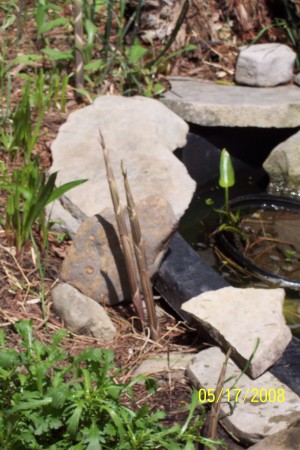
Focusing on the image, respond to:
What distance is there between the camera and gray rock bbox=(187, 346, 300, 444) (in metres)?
2.58

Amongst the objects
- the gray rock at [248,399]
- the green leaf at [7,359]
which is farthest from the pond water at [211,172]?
the green leaf at [7,359]

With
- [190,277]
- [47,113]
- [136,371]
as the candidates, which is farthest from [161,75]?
[136,371]

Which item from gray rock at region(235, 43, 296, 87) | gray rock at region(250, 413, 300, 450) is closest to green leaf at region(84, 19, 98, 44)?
gray rock at region(235, 43, 296, 87)

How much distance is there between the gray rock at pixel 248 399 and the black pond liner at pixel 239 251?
0.87m

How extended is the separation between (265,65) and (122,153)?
1.28 metres

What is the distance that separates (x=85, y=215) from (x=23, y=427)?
133cm

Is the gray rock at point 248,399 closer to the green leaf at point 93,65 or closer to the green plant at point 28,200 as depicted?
the green plant at point 28,200

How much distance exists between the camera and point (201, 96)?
179 inches

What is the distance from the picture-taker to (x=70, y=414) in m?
2.32

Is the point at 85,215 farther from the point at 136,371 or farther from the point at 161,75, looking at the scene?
the point at 161,75

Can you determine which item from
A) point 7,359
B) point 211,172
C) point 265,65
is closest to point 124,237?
point 7,359

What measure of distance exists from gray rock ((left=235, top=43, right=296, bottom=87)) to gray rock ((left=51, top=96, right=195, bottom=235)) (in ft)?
2.33

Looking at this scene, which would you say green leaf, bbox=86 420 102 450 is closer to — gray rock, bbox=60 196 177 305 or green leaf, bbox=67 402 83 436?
green leaf, bbox=67 402 83 436

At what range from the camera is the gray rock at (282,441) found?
244 cm
